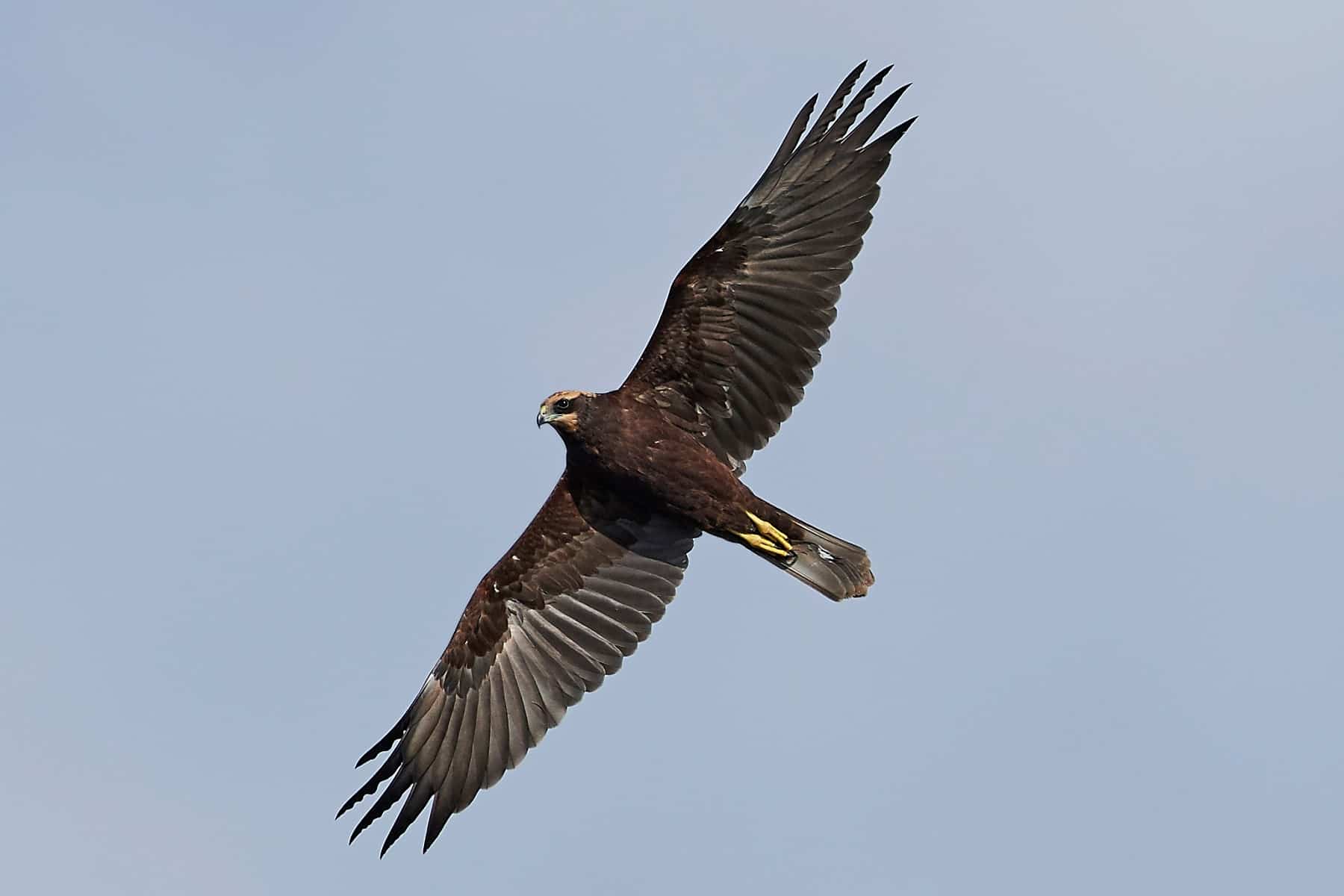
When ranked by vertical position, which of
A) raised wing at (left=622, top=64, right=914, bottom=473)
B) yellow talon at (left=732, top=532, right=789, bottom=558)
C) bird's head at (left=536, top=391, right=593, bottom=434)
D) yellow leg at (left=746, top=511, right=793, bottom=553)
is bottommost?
bird's head at (left=536, top=391, right=593, bottom=434)

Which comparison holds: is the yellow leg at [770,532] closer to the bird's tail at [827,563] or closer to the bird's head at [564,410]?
the bird's tail at [827,563]

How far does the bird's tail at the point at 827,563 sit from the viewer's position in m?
16.4

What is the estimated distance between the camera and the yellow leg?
16.2m

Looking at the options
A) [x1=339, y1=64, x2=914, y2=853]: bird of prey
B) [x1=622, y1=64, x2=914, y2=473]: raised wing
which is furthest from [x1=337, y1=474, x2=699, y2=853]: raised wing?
[x1=622, y1=64, x2=914, y2=473]: raised wing

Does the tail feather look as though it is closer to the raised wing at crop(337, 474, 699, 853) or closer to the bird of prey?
the bird of prey

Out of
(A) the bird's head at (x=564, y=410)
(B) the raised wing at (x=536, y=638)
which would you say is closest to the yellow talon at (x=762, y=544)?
(B) the raised wing at (x=536, y=638)

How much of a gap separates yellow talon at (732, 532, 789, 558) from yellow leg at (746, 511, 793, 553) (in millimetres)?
27

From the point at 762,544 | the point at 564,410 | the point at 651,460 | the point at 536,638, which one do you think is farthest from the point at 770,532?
the point at 536,638

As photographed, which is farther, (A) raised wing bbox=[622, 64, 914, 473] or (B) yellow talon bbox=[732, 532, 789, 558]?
(B) yellow talon bbox=[732, 532, 789, 558]

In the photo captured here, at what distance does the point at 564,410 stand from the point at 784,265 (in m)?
2.08

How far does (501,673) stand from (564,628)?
25.4 inches

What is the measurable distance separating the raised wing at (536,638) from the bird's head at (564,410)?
1231 mm

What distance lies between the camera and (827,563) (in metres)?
16.5

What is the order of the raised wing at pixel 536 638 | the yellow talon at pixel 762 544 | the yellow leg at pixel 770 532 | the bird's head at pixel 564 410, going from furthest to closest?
the raised wing at pixel 536 638 → the yellow talon at pixel 762 544 → the yellow leg at pixel 770 532 → the bird's head at pixel 564 410
